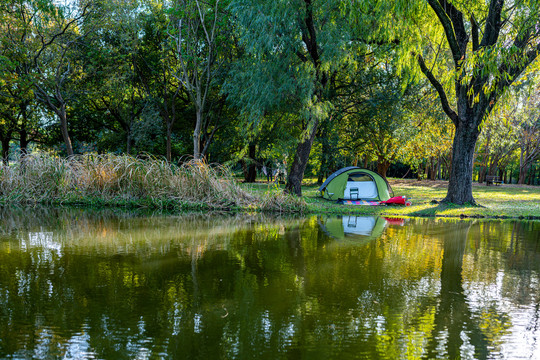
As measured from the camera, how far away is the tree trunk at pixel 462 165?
1280 centimetres

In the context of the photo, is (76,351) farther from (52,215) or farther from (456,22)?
(456,22)

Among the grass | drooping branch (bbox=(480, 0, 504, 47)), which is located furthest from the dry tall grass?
drooping branch (bbox=(480, 0, 504, 47))

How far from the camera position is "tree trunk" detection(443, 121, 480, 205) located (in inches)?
504

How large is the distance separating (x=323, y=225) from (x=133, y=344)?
6.64 m

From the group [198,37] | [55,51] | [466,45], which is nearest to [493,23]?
[466,45]

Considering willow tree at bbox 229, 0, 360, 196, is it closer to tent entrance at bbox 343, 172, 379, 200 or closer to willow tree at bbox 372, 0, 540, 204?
willow tree at bbox 372, 0, 540, 204

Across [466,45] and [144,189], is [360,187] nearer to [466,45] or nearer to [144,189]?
[466,45]

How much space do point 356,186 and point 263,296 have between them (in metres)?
11.9

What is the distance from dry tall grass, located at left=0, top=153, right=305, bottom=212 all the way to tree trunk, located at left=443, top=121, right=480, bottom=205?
18.2ft

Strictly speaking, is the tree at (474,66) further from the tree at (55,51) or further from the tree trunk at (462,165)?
the tree at (55,51)

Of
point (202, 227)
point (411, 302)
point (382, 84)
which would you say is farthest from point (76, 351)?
point (382, 84)

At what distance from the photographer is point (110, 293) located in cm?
390

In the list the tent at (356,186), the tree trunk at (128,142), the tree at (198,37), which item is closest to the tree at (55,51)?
the tree at (198,37)

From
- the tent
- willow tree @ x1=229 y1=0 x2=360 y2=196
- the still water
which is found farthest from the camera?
the tent
